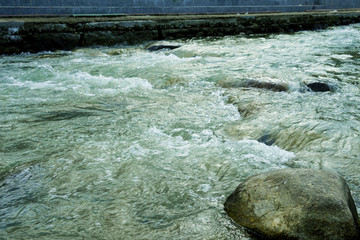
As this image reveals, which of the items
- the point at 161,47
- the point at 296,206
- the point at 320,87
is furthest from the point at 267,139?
the point at 161,47

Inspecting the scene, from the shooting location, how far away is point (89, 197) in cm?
287

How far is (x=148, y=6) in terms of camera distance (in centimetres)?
1441

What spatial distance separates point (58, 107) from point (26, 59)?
15.3 ft

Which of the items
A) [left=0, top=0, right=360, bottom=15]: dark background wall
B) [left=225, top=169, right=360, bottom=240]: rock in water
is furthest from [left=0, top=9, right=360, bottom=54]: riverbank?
[left=225, top=169, right=360, bottom=240]: rock in water

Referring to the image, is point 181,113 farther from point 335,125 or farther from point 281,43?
point 281,43

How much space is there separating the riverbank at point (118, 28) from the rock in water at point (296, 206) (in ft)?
29.9

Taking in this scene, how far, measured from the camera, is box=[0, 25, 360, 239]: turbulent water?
2.62 metres

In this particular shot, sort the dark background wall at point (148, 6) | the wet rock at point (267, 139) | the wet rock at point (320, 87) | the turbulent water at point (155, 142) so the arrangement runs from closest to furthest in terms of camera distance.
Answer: the turbulent water at point (155, 142)
the wet rock at point (267, 139)
the wet rock at point (320, 87)
the dark background wall at point (148, 6)

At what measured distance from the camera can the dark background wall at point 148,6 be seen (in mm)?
12148

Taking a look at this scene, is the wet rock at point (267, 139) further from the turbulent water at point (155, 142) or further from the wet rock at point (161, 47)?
the wet rock at point (161, 47)

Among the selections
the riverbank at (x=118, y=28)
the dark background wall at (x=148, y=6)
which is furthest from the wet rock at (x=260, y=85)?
the dark background wall at (x=148, y=6)

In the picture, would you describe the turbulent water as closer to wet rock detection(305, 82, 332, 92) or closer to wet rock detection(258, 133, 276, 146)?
wet rock detection(258, 133, 276, 146)

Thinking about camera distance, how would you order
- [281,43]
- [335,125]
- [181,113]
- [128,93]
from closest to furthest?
[335,125] → [181,113] → [128,93] → [281,43]

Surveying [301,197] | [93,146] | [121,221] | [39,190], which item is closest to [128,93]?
[93,146]
